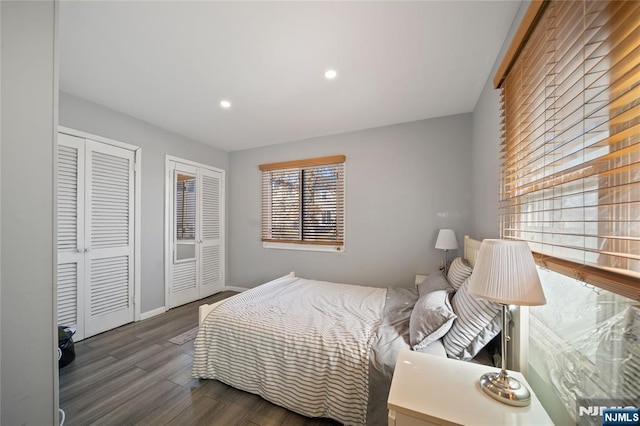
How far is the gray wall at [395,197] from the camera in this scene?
301 centimetres

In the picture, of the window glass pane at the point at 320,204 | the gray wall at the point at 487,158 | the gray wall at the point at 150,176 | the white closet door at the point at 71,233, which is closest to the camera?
the gray wall at the point at 487,158

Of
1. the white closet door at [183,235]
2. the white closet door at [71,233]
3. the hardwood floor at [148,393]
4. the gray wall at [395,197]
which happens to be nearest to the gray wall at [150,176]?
the white closet door at [183,235]

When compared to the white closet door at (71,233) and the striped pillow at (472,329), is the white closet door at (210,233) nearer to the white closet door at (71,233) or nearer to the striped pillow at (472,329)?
the white closet door at (71,233)

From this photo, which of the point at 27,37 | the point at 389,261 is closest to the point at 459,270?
the point at 389,261

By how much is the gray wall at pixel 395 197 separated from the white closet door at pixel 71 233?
96.0 inches

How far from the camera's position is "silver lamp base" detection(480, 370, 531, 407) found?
927mm

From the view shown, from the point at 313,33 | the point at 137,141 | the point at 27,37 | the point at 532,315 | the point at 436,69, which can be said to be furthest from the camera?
the point at 137,141

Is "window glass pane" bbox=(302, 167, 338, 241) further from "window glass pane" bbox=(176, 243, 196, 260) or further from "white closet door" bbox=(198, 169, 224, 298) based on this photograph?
"window glass pane" bbox=(176, 243, 196, 260)

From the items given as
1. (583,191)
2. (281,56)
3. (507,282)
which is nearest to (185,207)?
(281,56)

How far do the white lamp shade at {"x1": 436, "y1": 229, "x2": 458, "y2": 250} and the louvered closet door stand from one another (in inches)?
149

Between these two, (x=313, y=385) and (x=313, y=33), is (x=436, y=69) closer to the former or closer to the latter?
(x=313, y=33)

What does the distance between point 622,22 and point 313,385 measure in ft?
6.84

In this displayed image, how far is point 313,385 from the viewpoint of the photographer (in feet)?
5.13

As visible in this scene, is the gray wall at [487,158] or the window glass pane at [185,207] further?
the window glass pane at [185,207]
